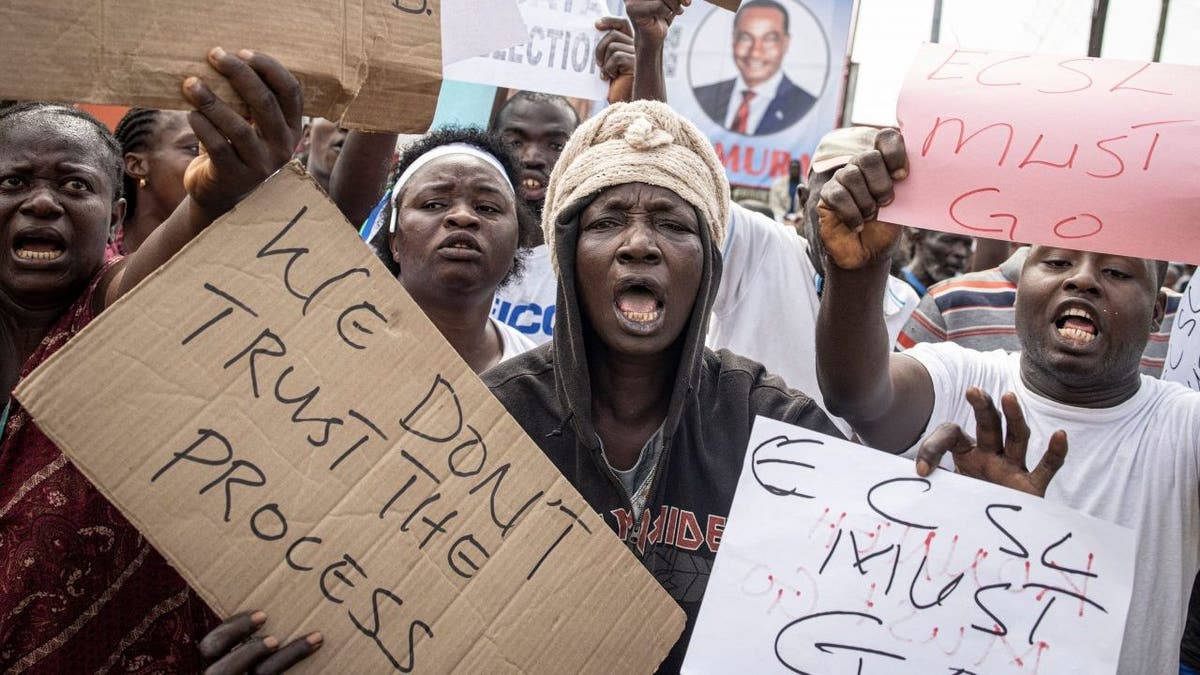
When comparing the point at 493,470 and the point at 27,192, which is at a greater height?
the point at 27,192

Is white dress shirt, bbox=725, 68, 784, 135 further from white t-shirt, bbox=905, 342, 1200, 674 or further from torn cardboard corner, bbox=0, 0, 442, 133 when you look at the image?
torn cardboard corner, bbox=0, 0, 442, 133

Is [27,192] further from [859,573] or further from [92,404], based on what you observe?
[859,573]

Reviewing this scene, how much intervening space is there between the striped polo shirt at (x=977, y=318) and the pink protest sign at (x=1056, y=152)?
2073mm

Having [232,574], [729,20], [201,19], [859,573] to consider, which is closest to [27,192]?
[201,19]

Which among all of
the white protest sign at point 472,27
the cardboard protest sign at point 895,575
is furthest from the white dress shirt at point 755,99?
the cardboard protest sign at point 895,575

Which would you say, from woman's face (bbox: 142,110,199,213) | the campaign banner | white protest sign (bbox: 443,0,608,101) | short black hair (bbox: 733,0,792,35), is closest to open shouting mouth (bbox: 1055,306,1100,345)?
white protest sign (bbox: 443,0,608,101)

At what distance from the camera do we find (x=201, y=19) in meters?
1.51

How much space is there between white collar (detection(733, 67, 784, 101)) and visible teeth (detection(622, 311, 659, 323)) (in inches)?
345

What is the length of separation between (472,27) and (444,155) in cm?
130

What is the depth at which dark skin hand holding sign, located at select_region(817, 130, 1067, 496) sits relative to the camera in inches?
71.1

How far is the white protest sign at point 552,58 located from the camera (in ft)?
11.7

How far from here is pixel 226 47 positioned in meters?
1.52

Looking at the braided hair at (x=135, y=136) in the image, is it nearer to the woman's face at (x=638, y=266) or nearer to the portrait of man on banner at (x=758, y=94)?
the woman's face at (x=638, y=266)

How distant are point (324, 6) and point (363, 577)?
2.87 feet
